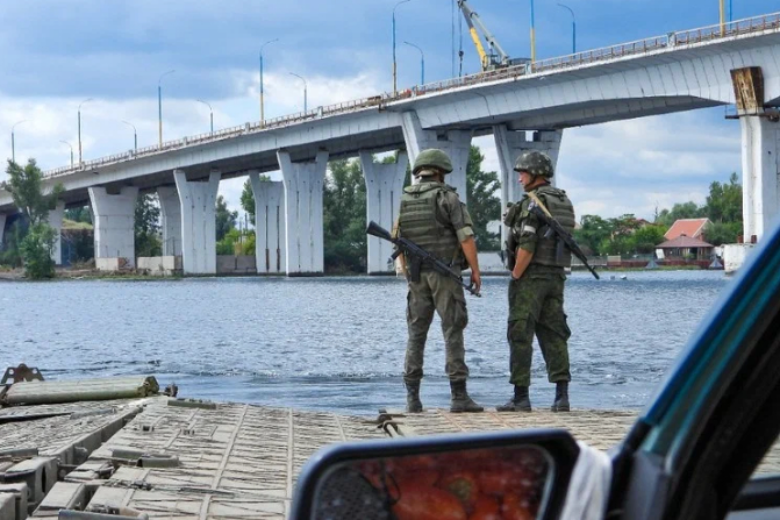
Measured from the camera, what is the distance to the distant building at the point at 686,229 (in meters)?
98.4

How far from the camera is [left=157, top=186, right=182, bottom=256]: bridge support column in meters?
110

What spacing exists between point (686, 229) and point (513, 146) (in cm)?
4066

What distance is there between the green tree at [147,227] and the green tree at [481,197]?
31789 mm

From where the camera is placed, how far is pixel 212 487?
6.53 meters

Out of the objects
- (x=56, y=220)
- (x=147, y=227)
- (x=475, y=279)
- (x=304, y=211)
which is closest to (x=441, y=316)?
(x=475, y=279)

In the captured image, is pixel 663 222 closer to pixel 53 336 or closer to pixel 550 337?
pixel 53 336

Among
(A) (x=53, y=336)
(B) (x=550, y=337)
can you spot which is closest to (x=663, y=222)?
(A) (x=53, y=336)

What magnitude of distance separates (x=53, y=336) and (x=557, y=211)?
2760 cm

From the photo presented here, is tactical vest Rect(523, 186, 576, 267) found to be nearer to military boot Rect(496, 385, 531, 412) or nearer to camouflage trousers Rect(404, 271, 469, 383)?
camouflage trousers Rect(404, 271, 469, 383)

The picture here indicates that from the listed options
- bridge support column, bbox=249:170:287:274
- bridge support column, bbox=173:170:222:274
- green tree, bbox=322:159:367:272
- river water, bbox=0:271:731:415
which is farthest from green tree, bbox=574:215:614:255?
river water, bbox=0:271:731:415

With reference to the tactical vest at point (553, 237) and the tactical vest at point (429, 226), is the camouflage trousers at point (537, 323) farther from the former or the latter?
the tactical vest at point (429, 226)

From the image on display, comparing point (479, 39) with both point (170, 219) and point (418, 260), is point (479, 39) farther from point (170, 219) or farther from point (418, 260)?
point (418, 260)

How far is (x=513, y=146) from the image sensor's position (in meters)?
70.9

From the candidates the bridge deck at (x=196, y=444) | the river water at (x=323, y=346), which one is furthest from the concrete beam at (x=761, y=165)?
the bridge deck at (x=196, y=444)
